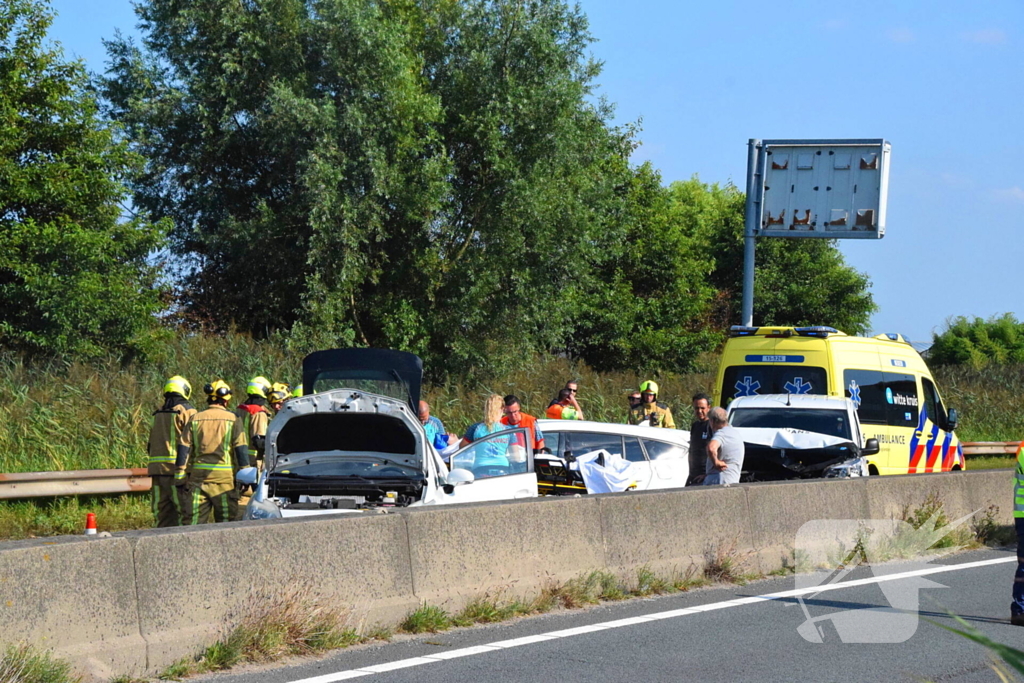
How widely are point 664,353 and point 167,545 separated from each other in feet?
117

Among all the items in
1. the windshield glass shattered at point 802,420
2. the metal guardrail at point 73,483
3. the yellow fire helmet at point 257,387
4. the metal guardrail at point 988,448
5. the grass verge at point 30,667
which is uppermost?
Result: the yellow fire helmet at point 257,387

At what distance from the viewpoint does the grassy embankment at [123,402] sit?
14.9 metres

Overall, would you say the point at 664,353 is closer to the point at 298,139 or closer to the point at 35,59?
the point at 298,139

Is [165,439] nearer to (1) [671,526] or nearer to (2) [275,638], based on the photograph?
(1) [671,526]

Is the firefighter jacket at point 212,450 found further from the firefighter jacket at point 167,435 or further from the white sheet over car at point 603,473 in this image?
the white sheet over car at point 603,473

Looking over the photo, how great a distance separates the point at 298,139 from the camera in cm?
2452

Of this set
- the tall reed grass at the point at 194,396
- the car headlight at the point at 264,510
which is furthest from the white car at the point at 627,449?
the tall reed grass at the point at 194,396

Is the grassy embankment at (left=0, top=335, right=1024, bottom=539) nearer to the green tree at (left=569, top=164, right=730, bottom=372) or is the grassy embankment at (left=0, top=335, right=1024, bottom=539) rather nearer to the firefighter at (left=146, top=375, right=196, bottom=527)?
the firefighter at (left=146, top=375, right=196, bottom=527)

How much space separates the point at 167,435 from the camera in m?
11.1

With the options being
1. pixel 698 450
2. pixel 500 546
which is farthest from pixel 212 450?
pixel 698 450

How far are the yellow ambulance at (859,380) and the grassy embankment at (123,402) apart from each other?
7.24 metres

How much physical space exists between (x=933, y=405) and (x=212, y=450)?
11.3m

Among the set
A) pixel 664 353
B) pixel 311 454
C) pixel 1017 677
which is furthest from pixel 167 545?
pixel 664 353

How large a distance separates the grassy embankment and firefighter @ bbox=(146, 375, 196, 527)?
3047mm
